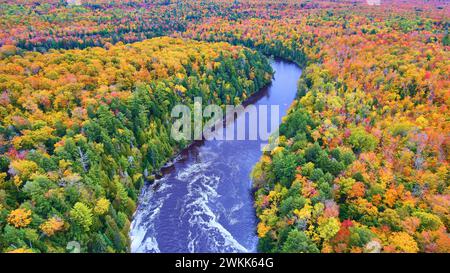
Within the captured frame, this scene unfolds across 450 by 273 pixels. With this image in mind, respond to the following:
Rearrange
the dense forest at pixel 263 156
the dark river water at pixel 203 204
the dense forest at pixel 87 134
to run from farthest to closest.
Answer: the dark river water at pixel 203 204, the dense forest at pixel 87 134, the dense forest at pixel 263 156

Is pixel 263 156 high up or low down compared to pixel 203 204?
up

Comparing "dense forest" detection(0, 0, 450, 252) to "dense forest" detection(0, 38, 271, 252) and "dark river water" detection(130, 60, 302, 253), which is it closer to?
"dense forest" detection(0, 38, 271, 252)

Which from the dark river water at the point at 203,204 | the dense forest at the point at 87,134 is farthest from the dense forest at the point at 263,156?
the dark river water at the point at 203,204

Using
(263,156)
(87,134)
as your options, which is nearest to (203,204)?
(263,156)

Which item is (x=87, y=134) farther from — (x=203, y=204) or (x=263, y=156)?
(x=263, y=156)

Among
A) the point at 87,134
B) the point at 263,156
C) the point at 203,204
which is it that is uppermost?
the point at 87,134

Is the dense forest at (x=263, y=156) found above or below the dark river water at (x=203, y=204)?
above

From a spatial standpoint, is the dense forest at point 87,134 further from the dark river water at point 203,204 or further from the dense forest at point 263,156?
the dark river water at point 203,204

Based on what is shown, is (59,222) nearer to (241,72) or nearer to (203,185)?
(203,185)
